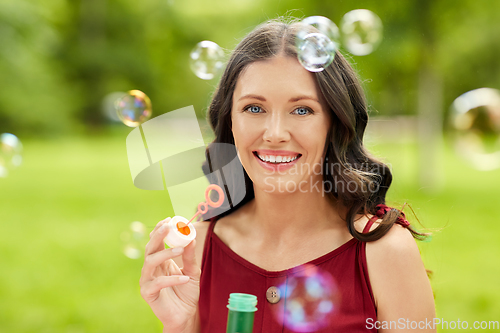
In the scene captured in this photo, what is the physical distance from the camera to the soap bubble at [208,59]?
89.7 inches

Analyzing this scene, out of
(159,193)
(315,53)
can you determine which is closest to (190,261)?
(315,53)

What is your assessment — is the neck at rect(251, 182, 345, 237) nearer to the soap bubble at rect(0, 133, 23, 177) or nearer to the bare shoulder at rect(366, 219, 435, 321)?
the bare shoulder at rect(366, 219, 435, 321)

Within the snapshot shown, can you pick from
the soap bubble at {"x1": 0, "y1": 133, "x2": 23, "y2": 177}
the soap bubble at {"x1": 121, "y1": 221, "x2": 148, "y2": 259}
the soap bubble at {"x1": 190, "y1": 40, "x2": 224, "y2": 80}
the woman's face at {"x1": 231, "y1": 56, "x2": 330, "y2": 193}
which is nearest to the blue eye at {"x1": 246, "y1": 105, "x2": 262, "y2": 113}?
the woman's face at {"x1": 231, "y1": 56, "x2": 330, "y2": 193}

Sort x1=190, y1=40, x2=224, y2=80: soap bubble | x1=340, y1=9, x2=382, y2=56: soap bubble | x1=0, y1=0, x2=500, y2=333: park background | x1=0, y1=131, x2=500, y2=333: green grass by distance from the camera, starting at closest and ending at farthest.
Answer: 1. x1=190, y1=40, x2=224, y2=80: soap bubble
2. x1=340, y1=9, x2=382, y2=56: soap bubble
3. x1=0, y1=131, x2=500, y2=333: green grass
4. x1=0, y1=0, x2=500, y2=333: park background

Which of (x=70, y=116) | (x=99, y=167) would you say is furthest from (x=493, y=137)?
(x=70, y=116)

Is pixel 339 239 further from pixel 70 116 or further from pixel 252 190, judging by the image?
pixel 70 116

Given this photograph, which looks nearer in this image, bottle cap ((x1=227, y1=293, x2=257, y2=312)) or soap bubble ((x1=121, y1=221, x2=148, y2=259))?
bottle cap ((x1=227, y1=293, x2=257, y2=312))

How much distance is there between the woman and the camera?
1.49m

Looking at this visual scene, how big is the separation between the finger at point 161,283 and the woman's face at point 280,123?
0.39 m

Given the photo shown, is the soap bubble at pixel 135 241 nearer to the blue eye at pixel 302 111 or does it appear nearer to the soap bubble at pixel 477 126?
the blue eye at pixel 302 111

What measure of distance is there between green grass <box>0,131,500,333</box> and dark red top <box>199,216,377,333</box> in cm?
43

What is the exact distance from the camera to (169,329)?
5.02 ft


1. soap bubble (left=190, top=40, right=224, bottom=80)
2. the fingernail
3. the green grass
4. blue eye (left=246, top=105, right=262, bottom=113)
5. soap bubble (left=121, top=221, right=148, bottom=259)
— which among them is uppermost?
soap bubble (left=190, top=40, right=224, bottom=80)

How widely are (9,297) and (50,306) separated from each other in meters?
0.38
